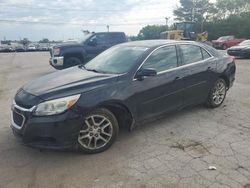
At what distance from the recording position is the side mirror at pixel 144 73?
4410 mm

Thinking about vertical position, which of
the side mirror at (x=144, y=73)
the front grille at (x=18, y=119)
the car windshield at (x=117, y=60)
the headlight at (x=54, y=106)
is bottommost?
the front grille at (x=18, y=119)

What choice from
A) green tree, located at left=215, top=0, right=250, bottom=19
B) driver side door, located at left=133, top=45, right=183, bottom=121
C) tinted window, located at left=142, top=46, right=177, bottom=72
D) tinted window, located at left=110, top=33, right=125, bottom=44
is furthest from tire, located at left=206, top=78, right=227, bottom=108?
green tree, located at left=215, top=0, right=250, bottom=19

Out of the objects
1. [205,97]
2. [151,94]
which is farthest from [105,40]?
[151,94]

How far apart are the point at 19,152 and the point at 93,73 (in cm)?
166

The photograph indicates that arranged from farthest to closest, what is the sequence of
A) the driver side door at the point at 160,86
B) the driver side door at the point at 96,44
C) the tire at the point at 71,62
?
the driver side door at the point at 96,44 → the tire at the point at 71,62 → the driver side door at the point at 160,86

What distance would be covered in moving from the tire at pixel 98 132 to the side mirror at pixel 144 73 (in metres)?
0.76

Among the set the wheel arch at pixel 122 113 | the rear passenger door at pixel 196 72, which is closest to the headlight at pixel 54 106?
the wheel arch at pixel 122 113

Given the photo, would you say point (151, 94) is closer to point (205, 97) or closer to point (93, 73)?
point (93, 73)

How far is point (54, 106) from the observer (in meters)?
3.73

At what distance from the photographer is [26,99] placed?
393 cm

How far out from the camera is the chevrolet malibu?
3746 millimetres

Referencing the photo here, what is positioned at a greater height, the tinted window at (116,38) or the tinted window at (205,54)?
the tinted window at (116,38)

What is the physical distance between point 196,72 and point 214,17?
59.4 meters

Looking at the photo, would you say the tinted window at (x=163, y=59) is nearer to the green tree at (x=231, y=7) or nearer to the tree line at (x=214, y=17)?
the tree line at (x=214, y=17)
